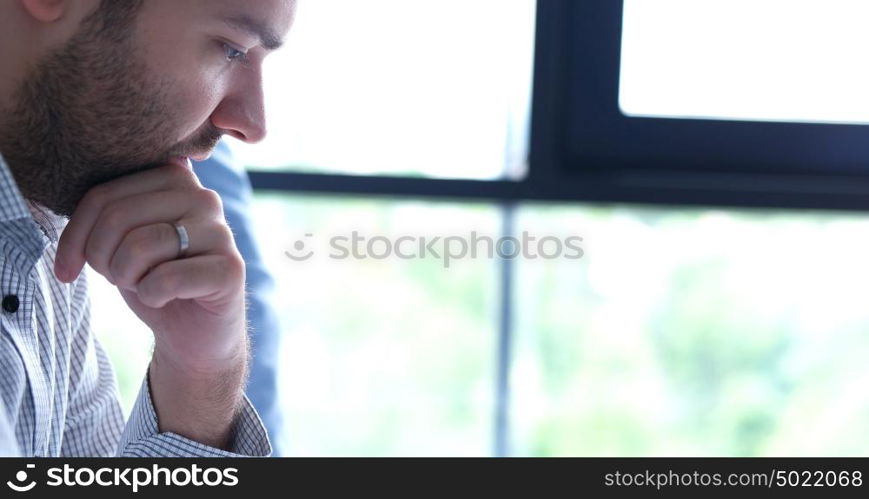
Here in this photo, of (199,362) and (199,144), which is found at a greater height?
(199,144)

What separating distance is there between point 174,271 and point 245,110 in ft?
0.81

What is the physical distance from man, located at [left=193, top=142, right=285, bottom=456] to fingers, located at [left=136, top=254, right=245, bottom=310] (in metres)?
0.45

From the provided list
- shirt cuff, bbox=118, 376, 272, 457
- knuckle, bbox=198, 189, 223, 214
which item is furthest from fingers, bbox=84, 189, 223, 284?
shirt cuff, bbox=118, 376, 272, 457

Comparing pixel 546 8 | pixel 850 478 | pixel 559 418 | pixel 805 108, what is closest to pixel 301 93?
pixel 546 8

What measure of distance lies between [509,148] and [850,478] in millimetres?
1143

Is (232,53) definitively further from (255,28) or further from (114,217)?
(114,217)

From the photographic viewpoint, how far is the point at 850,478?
3.90ft

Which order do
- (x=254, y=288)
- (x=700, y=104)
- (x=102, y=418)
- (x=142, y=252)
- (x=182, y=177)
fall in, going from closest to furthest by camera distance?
1. (x=142, y=252)
2. (x=182, y=177)
3. (x=102, y=418)
4. (x=254, y=288)
5. (x=700, y=104)

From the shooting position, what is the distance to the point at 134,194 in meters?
1.10

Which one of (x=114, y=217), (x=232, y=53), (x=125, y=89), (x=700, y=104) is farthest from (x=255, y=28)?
(x=700, y=104)

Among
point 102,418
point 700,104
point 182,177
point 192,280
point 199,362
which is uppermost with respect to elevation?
point 700,104

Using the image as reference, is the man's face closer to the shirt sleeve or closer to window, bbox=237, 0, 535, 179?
the shirt sleeve

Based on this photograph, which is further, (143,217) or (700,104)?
(700,104)

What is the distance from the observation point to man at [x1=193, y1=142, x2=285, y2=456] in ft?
5.16
